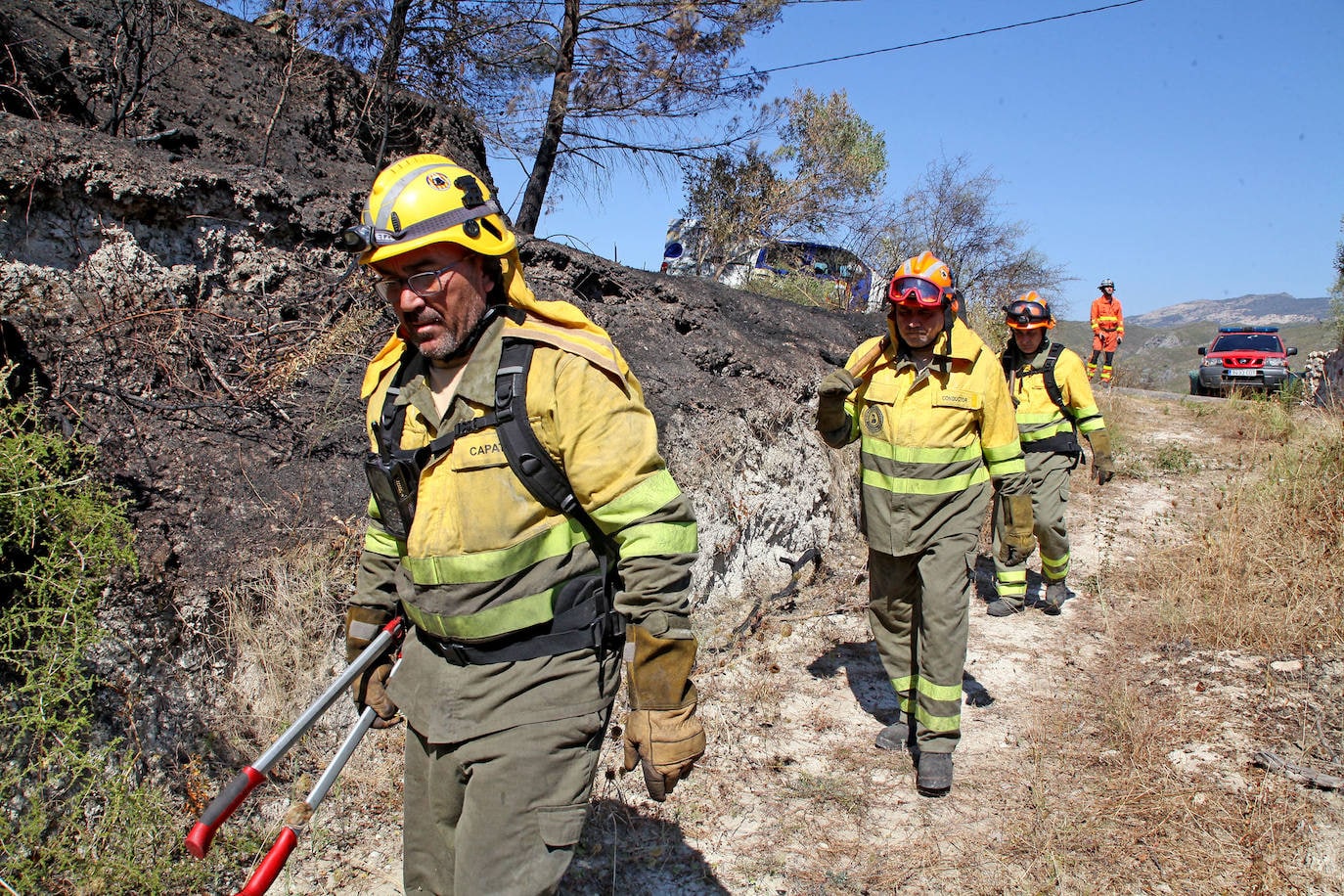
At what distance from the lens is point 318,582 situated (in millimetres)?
3391

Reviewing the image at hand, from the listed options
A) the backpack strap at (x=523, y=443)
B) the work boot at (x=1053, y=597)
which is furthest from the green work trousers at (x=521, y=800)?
the work boot at (x=1053, y=597)

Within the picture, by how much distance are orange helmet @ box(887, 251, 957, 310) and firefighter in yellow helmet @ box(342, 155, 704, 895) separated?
2.10m

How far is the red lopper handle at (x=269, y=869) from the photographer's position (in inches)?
64.7

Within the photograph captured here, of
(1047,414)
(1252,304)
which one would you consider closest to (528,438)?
(1047,414)

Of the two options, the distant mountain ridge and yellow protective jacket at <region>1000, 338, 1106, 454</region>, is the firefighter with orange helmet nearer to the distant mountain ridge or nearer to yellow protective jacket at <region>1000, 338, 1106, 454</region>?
yellow protective jacket at <region>1000, 338, 1106, 454</region>

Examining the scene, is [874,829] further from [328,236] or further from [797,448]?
[328,236]

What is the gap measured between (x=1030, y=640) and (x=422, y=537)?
469 centimetres

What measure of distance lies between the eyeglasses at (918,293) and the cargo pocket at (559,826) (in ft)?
8.83

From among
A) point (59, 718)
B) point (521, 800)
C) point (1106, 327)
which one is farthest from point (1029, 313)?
point (1106, 327)

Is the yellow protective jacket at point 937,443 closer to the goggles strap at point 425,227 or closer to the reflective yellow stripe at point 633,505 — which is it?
the reflective yellow stripe at point 633,505

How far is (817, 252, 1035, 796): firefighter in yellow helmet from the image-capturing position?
3719mm

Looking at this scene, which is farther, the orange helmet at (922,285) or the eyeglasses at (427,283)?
the orange helmet at (922,285)

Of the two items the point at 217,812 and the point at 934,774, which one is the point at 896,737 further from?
the point at 217,812

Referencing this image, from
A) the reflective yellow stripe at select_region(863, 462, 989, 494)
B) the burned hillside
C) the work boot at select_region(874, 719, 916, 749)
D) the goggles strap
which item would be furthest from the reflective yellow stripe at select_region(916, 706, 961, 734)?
the goggles strap
